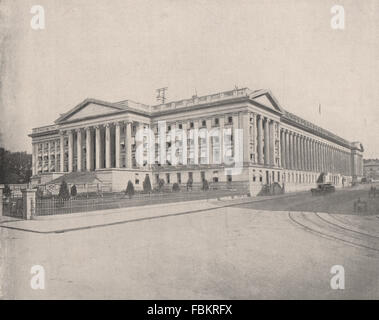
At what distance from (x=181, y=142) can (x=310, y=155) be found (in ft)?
122

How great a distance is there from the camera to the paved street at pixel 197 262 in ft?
20.5

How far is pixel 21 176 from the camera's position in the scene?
55469 millimetres

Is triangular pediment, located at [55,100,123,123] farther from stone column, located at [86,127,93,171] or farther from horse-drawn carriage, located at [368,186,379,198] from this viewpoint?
horse-drawn carriage, located at [368,186,379,198]

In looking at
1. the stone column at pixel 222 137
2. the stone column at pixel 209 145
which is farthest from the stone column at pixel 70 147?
the stone column at pixel 222 137

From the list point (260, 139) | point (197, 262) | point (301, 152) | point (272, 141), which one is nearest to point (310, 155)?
point (301, 152)

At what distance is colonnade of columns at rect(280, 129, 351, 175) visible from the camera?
2443 inches

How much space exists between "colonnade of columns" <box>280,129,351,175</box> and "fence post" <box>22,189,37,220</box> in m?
49.3

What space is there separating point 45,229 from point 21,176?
47474 mm

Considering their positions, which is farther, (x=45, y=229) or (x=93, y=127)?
(x=93, y=127)

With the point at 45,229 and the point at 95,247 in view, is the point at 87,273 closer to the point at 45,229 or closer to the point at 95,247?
the point at 95,247

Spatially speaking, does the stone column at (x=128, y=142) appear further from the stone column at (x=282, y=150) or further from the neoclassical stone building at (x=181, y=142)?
the stone column at (x=282, y=150)

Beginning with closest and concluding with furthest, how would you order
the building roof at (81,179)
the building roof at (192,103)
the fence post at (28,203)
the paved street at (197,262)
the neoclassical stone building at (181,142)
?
the paved street at (197,262) → the fence post at (28,203) → the building roof at (81,179) → the building roof at (192,103) → the neoclassical stone building at (181,142)

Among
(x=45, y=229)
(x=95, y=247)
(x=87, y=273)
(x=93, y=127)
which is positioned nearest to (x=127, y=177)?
(x=93, y=127)
